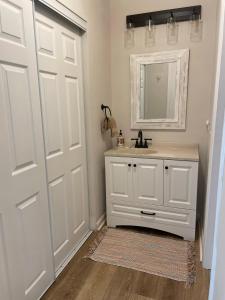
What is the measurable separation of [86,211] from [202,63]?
1.99m

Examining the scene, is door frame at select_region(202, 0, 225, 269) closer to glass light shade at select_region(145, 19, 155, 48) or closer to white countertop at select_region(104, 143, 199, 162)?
white countertop at select_region(104, 143, 199, 162)

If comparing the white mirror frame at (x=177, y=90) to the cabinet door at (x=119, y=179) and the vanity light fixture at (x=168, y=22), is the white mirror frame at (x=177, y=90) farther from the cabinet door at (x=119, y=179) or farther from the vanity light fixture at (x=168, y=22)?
the cabinet door at (x=119, y=179)

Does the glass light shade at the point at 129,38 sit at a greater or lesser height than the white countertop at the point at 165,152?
greater

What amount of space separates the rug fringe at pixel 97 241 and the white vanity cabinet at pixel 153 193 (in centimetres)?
16

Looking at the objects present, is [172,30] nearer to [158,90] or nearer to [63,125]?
[158,90]

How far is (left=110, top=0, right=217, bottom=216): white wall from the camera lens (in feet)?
7.47

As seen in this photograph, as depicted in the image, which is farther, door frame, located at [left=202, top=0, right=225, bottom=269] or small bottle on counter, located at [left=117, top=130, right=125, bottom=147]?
small bottle on counter, located at [left=117, top=130, right=125, bottom=147]

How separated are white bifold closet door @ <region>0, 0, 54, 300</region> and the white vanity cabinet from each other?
96 cm

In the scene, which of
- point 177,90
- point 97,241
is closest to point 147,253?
point 97,241

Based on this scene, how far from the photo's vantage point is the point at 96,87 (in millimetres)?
2299

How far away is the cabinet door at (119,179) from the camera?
2299mm

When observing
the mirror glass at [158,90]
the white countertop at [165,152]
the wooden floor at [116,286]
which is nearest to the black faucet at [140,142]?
the white countertop at [165,152]

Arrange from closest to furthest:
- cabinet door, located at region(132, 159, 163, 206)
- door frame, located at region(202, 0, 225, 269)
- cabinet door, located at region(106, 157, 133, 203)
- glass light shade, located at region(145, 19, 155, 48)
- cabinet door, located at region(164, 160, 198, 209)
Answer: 1. door frame, located at region(202, 0, 225, 269)
2. cabinet door, located at region(164, 160, 198, 209)
3. cabinet door, located at region(132, 159, 163, 206)
4. cabinet door, located at region(106, 157, 133, 203)
5. glass light shade, located at region(145, 19, 155, 48)

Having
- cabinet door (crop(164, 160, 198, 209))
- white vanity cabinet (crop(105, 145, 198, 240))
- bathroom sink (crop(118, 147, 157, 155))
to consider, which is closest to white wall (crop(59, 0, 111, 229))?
white vanity cabinet (crop(105, 145, 198, 240))
